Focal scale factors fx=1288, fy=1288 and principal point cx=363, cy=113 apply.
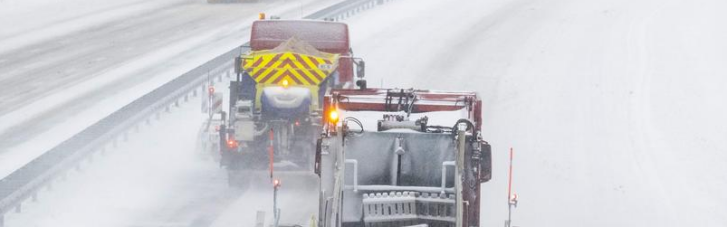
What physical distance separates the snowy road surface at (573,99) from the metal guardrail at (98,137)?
414 mm

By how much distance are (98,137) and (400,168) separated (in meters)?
10.1

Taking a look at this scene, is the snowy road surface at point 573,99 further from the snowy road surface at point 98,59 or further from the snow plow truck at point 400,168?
the snow plow truck at point 400,168

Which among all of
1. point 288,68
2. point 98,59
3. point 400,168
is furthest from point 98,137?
point 98,59

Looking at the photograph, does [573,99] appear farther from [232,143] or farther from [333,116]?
[333,116]

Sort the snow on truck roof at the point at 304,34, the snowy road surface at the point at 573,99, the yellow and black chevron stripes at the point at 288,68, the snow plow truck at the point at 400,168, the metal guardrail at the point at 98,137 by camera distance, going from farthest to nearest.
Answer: the snow on truck roof at the point at 304,34
the yellow and black chevron stripes at the point at 288,68
the snowy road surface at the point at 573,99
the metal guardrail at the point at 98,137
the snow plow truck at the point at 400,168

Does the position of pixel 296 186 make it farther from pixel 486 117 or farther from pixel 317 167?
pixel 486 117

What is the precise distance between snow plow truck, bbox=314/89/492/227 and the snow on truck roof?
26.7ft

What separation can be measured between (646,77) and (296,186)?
14.3 m

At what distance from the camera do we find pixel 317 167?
1555 cm

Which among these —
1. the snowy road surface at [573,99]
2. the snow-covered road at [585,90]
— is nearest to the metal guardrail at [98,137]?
the snowy road surface at [573,99]

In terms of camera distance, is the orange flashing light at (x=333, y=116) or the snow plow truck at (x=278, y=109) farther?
the snow plow truck at (x=278, y=109)

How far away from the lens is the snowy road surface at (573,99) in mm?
21422

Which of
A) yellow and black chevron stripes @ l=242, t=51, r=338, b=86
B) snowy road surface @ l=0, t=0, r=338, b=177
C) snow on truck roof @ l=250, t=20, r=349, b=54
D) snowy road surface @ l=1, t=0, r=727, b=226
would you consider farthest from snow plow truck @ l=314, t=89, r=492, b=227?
snowy road surface @ l=0, t=0, r=338, b=177

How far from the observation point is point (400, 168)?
47.7ft
